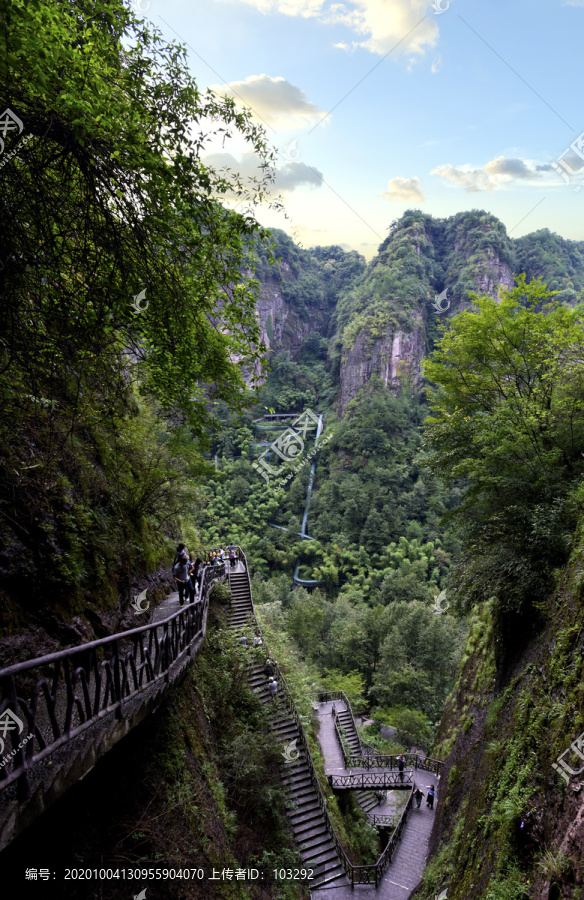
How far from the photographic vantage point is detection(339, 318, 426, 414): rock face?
6444cm

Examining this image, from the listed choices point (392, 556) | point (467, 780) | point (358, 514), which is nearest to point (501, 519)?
point (467, 780)

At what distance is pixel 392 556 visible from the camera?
39500 mm

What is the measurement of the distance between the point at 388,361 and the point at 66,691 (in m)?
66.0

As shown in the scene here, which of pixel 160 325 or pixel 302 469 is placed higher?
pixel 160 325

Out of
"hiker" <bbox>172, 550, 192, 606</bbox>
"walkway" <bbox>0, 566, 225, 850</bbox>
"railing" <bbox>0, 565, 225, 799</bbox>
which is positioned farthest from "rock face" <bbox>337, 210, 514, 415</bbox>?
"walkway" <bbox>0, 566, 225, 850</bbox>

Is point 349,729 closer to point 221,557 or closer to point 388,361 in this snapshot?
point 221,557

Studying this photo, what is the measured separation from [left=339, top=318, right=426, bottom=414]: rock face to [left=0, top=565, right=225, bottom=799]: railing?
204ft

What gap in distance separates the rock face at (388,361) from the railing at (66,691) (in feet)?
204

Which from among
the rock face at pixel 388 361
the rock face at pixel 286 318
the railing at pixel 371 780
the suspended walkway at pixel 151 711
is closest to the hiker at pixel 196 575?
the suspended walkway at pixel 151 711

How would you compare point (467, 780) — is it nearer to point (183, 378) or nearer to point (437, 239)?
point (183, 378)

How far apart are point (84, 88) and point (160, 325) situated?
2.14 metres

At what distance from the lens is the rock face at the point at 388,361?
64.4 metres

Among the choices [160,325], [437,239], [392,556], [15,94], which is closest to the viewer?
[15,94]

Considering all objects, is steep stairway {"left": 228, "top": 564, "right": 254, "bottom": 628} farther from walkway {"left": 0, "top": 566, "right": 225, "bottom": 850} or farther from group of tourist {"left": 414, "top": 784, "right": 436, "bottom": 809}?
walkway {"left": 0, "top": 566, "right": 225, "bottom": 850}
